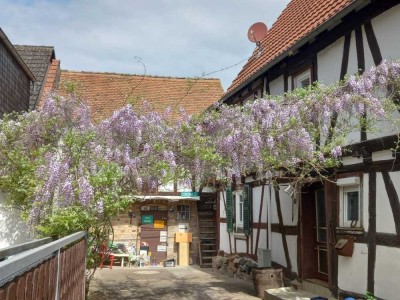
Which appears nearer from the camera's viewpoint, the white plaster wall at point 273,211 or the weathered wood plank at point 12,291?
the weathered wood plank at point 12,291

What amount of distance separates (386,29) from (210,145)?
9.73 feet

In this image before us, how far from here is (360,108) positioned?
6.33 m

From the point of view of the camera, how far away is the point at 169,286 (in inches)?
433

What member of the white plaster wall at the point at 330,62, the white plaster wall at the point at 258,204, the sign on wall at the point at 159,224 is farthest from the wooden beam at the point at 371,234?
the sign on wall at the point at 159,224

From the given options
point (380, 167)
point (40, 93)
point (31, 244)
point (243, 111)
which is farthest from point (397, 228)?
point (40, 93)

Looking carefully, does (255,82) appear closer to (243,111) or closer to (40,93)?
(243,111)

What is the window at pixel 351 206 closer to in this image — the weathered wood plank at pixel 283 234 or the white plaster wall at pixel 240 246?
the weathered wood plank at pixel 283 234

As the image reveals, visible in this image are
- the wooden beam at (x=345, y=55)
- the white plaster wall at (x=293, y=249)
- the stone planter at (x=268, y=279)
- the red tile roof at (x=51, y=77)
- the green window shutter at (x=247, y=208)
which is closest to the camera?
the wooden beam at (x=345, y=55)

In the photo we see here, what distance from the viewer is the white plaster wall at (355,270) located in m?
7.10

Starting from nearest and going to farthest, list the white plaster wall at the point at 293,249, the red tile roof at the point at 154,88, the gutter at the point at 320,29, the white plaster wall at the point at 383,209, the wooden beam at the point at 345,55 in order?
the white plaster wall at the point at 383,209
the gutter at the point at 320,29
the wooden beam at the point at 345,55
the white plaster wall at the point at 293,249
the red tile roof at the point at 154,88

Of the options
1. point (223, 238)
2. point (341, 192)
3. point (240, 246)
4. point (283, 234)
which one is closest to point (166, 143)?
point (341, 192)

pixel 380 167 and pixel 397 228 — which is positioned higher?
pixel 380 167

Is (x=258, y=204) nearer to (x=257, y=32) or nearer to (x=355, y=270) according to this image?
(x=355, y=270)

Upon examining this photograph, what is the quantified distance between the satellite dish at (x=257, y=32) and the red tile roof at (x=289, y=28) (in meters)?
0.12
